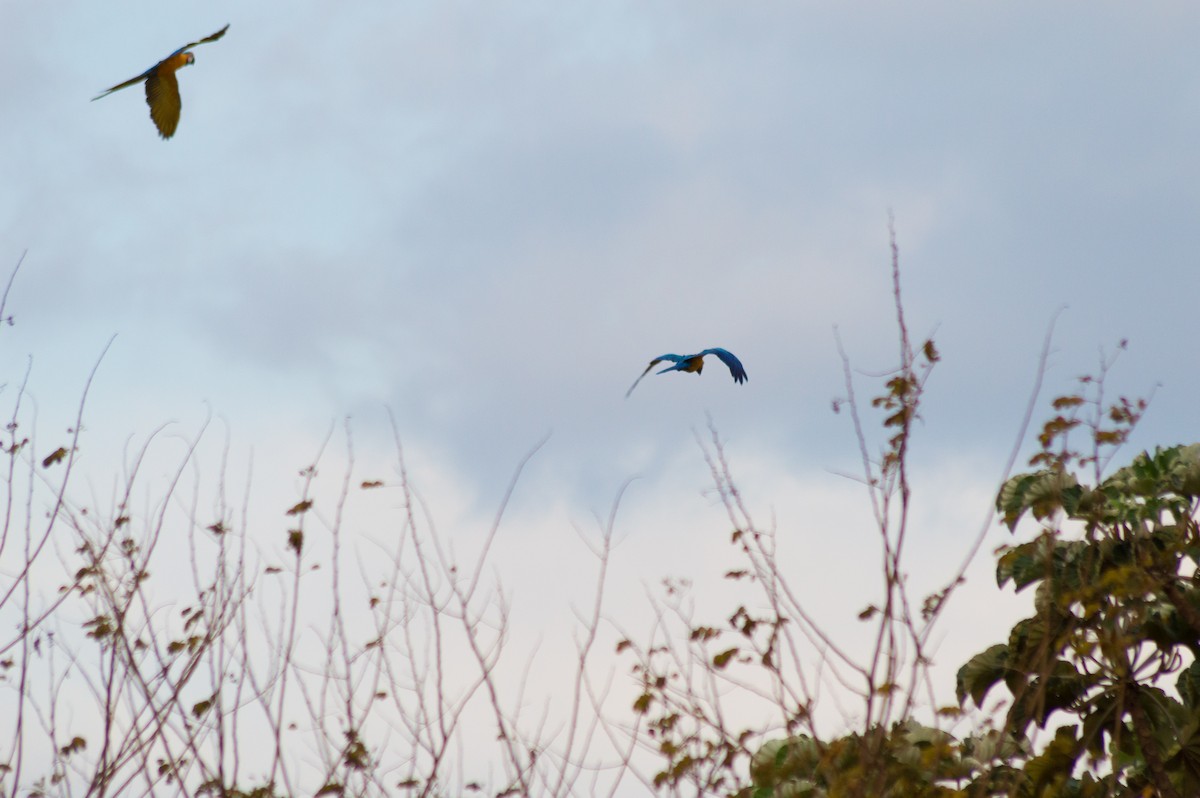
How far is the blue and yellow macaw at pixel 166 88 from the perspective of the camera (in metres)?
8.64

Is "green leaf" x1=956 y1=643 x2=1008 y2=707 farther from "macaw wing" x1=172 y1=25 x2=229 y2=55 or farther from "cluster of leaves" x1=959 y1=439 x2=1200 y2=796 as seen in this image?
"macaw wing" x1=172 y1=25 x2=229 y2=55

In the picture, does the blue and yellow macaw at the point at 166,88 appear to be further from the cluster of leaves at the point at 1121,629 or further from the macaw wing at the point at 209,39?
the cluster of leaves at the point at 1121,629

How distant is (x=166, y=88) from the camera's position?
28.7 ft

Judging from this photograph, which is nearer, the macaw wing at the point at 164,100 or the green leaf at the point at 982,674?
the macaw wing at the point at 164,100

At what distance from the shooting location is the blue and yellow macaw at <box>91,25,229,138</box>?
864 centimetres

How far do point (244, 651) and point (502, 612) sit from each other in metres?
1.28

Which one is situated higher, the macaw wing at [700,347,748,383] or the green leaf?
the macaw wing at [700,347,748,383]

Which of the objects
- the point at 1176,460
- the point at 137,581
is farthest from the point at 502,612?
the point at 1176,460

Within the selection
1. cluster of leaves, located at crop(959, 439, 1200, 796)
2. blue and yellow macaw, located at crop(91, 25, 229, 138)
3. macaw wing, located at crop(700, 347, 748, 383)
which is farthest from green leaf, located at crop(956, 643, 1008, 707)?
blue and yellow macaw, located at crop(91, 25, 229, 138)

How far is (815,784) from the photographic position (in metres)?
8.25

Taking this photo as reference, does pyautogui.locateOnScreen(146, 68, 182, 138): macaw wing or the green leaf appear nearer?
pyautogui.locateOnScreen(146, 68, 182, 138): macaw wing

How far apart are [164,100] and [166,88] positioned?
93 mm

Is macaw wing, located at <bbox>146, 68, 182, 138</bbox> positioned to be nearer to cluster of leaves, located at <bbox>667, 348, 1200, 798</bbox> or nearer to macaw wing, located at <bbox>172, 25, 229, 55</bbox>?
macaw wing, located at <bbox>172, 25, 229, 55</bbox>

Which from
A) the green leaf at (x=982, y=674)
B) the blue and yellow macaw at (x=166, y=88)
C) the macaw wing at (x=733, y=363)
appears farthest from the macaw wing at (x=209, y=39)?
the green leaf at (x=982, y=674)
